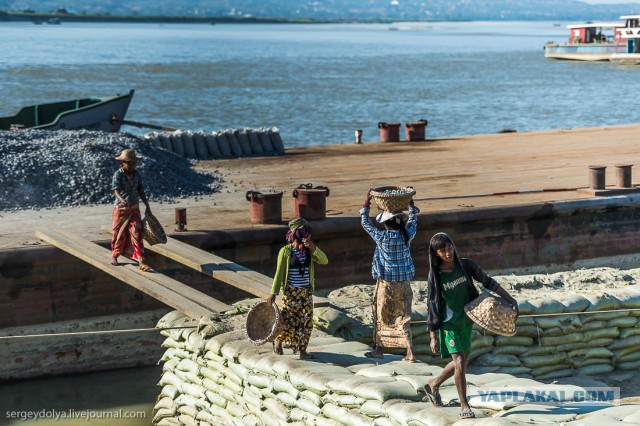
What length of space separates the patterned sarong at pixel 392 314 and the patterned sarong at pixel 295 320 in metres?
0.79

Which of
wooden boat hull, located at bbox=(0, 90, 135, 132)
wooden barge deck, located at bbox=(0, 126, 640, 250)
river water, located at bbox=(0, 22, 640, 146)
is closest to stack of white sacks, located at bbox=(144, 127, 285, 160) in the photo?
wooden barge deck, located at bbox=(0, 126, 640, 250)

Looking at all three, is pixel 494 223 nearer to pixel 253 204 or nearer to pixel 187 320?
pixel 253 204

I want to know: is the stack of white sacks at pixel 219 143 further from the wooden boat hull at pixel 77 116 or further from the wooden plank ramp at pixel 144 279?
the wooden plank ramp at pixel 144 279

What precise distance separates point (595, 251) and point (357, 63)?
8561cm

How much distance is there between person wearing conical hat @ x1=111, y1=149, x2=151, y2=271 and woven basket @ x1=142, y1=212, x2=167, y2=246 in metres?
0.07

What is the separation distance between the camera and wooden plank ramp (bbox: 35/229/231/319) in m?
12.1

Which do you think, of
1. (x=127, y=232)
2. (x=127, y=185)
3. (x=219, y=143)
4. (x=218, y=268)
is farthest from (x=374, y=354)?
(x=219, y=143)

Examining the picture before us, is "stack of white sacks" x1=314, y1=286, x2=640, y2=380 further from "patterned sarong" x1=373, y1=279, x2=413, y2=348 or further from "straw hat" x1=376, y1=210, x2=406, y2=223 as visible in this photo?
"straw hat" x1=376, y1=210, x2=406, y2=223

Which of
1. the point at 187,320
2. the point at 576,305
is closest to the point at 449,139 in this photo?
the point at 576,305

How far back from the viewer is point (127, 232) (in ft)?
45.3

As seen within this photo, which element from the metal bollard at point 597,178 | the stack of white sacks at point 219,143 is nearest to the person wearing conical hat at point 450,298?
the metal bollard at point 597,178

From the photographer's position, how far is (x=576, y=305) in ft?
42.7

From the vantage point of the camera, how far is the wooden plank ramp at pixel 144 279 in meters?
12.1

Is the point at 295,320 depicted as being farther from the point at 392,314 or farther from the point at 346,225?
the point at 346,225
